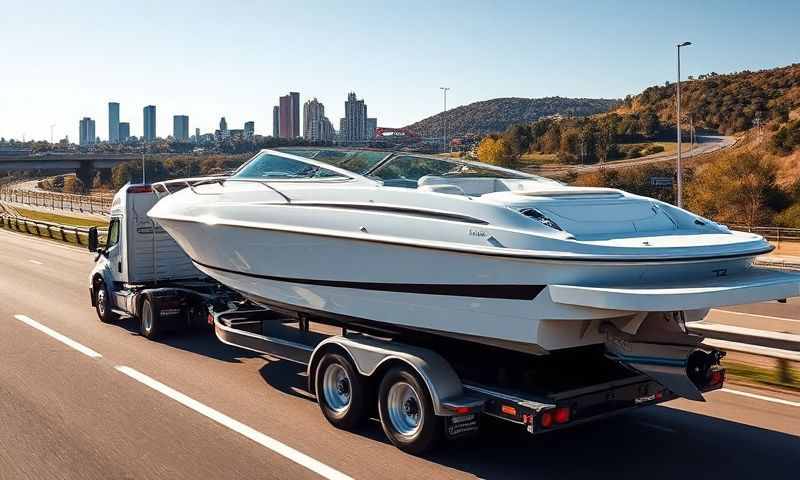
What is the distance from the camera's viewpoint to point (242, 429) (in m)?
7.53

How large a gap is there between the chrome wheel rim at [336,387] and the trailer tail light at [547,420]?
86.6 inches

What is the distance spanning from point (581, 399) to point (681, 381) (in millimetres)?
798

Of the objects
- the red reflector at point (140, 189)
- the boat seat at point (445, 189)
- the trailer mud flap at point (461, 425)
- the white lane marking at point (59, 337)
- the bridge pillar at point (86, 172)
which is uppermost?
the bridge pillar at point (86, 172)

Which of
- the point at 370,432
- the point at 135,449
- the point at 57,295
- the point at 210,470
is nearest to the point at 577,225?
the point at 370,432

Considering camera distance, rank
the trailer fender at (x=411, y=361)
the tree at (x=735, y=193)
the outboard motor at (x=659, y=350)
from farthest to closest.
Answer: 1. the tree at (x=735, y=193)
2. the trailer fender at (x=411, y=361)
3. the outboard motor at (x=659, y=350)

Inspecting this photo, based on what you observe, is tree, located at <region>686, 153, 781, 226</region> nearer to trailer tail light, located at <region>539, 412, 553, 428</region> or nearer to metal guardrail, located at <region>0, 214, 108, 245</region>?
metal guardrail, located at <region>0, 214, 108, 245</region>

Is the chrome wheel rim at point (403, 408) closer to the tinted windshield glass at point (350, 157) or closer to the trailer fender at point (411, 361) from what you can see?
the trailer fender at point (411, 361)

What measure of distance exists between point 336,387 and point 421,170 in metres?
2.31

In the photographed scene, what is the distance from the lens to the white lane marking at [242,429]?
21.1 ft

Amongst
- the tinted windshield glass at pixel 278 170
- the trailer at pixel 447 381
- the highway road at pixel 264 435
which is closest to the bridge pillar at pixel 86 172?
the highway road at pixel 264 435

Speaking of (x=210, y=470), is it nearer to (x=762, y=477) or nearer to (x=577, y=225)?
(x=577, y=225)

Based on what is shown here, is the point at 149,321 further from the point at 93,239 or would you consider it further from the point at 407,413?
the point at 407,413

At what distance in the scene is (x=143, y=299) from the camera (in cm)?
1220

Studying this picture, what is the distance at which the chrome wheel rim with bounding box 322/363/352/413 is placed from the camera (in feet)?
25.0
